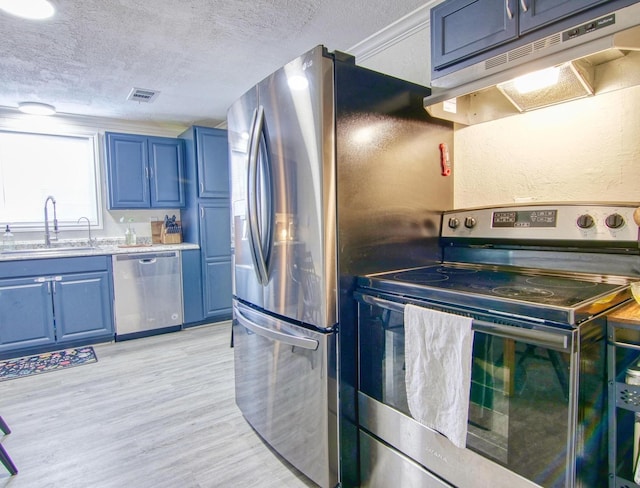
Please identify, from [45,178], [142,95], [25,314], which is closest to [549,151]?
[142,95]

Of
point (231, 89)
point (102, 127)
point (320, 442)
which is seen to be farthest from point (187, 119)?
point (320, 442)

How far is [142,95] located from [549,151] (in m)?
3.23

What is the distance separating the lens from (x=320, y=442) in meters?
1.49

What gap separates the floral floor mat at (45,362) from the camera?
2943mm

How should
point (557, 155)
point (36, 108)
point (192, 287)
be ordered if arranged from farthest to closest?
point (192, 287)
point (36, 108)
point (557, 155)

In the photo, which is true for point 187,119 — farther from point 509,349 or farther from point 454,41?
point 509,349

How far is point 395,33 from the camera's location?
88.2 inches

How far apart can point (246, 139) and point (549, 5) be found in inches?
50.1

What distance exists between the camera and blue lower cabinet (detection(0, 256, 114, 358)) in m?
3.13

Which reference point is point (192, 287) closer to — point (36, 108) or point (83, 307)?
point (83, 307)

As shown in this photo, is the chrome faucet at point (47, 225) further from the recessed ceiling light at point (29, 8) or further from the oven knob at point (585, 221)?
the oven knob at point (585, 221)

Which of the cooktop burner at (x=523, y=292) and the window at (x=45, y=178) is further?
the window at (x=45, y=178)

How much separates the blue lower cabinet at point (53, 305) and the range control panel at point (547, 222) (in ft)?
10.5

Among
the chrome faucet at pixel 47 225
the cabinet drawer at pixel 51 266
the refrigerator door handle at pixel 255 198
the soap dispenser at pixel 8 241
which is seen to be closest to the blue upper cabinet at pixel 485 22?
the refrigerator door handle at pixel 255 198
